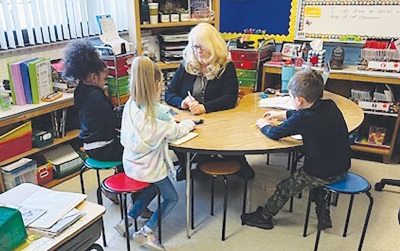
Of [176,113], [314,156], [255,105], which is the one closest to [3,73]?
[176,113]

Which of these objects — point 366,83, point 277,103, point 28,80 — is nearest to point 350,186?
point 277,103

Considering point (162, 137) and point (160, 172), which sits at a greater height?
point (162, 137)

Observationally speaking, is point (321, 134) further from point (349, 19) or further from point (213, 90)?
point (349, 19)

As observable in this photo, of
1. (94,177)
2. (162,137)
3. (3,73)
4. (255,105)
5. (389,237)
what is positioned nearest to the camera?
(162,137)

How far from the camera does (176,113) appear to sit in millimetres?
2312

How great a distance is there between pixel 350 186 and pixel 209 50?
1.20 m

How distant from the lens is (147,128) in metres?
1.81

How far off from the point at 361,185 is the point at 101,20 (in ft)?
7.79

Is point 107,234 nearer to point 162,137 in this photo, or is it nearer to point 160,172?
point 160,172

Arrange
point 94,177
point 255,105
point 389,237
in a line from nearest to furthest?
point 389,237 → point 255,105 → point 94,177

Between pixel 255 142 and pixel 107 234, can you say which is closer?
pixel 255 142

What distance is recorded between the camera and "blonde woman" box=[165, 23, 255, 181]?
2.33 metres

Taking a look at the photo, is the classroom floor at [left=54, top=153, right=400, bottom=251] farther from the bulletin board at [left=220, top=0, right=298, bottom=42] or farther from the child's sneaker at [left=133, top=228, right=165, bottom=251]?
the bulletin board at [left=220, top=0, right=298, bottom=42]

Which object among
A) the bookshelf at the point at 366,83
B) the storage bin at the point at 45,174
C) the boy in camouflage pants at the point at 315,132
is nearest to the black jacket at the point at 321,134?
the boy in camouflage pants at the point at 315,132
